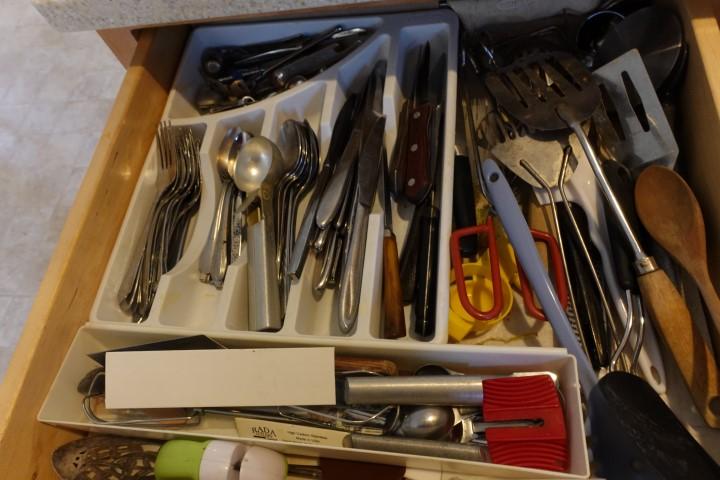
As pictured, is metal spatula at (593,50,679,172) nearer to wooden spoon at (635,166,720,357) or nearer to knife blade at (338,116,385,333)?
wooden spoon at (635,166,720,357)

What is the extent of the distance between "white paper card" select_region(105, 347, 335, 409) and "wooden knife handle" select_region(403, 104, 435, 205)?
0.70ft

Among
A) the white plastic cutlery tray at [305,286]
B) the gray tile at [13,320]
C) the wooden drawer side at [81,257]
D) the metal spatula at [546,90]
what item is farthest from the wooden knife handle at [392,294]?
the gray tile at [13,320]

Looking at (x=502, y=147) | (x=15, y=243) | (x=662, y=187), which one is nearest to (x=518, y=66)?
(x=502, y=147)

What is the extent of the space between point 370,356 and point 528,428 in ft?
0.55

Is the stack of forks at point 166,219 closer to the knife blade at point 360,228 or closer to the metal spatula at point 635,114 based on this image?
the knife blade at point 360,228

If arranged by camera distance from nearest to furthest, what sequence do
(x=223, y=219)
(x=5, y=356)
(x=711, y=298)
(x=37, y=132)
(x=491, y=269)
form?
1. (x=711, y=298)
2. (x=491, y=269)
3. (x=223, y=219)
4. (x=5, y=356)
5. (x=37, y=132)

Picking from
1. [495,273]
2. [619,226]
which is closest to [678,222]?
[619,226]

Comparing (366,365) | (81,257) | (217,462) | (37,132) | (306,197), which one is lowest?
(217,462)

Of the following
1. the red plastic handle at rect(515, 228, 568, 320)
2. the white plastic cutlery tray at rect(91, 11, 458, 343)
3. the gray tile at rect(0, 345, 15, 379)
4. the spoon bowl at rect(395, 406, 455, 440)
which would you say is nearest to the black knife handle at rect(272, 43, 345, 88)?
the white plastic cutlery tray at rect(91, 11, 458, 343)

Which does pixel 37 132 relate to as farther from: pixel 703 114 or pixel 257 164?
pixel 703 114

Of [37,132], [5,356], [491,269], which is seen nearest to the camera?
[491,269]

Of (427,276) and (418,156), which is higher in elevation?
(418,156)

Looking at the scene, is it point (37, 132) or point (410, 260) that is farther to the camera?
point (37, 132)

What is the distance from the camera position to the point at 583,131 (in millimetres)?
639
